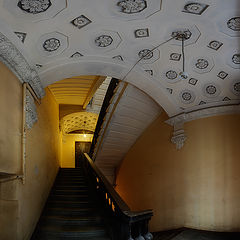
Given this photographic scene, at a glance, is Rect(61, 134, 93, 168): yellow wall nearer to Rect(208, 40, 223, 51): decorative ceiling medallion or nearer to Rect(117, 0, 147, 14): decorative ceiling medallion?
Rect(208, 40, 223, 51): decorative ceiling medallion

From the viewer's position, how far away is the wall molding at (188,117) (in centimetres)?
649

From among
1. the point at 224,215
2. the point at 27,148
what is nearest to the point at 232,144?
the point at 224,215

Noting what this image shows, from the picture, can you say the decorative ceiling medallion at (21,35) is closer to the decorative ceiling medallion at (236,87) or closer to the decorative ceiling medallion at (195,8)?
the decorative ceiling medallion at (195,8)

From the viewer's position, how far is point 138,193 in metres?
9.10

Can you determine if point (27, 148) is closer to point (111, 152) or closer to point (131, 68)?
point (131, 68)

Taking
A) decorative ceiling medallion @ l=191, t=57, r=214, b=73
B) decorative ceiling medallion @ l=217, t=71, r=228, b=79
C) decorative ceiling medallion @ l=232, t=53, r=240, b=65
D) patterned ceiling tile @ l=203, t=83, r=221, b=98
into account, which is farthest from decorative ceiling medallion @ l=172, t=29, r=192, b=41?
patterned ceiling tile @ l=203, t=83, r=221, b=98

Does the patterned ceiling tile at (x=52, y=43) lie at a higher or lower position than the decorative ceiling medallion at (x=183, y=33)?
lower

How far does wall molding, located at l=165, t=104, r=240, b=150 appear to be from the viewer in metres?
6.49

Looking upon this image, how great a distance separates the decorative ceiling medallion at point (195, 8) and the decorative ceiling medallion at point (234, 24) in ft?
1.86

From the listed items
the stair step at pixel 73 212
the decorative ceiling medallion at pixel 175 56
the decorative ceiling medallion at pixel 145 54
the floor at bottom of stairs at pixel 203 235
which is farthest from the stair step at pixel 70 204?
the decorative ceiling medallion at pixel 175 56

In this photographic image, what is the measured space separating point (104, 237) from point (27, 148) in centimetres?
217

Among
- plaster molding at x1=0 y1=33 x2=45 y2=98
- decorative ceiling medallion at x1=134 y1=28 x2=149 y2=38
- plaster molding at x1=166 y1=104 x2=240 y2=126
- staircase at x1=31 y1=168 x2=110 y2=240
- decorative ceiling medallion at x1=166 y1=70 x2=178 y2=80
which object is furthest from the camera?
plaster molding at x1=166 y1=104 x2=240 y2=126

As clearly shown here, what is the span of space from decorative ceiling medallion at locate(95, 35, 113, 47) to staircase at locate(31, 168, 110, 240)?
3.53 meters

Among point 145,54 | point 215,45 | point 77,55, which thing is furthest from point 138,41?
point 215,45
